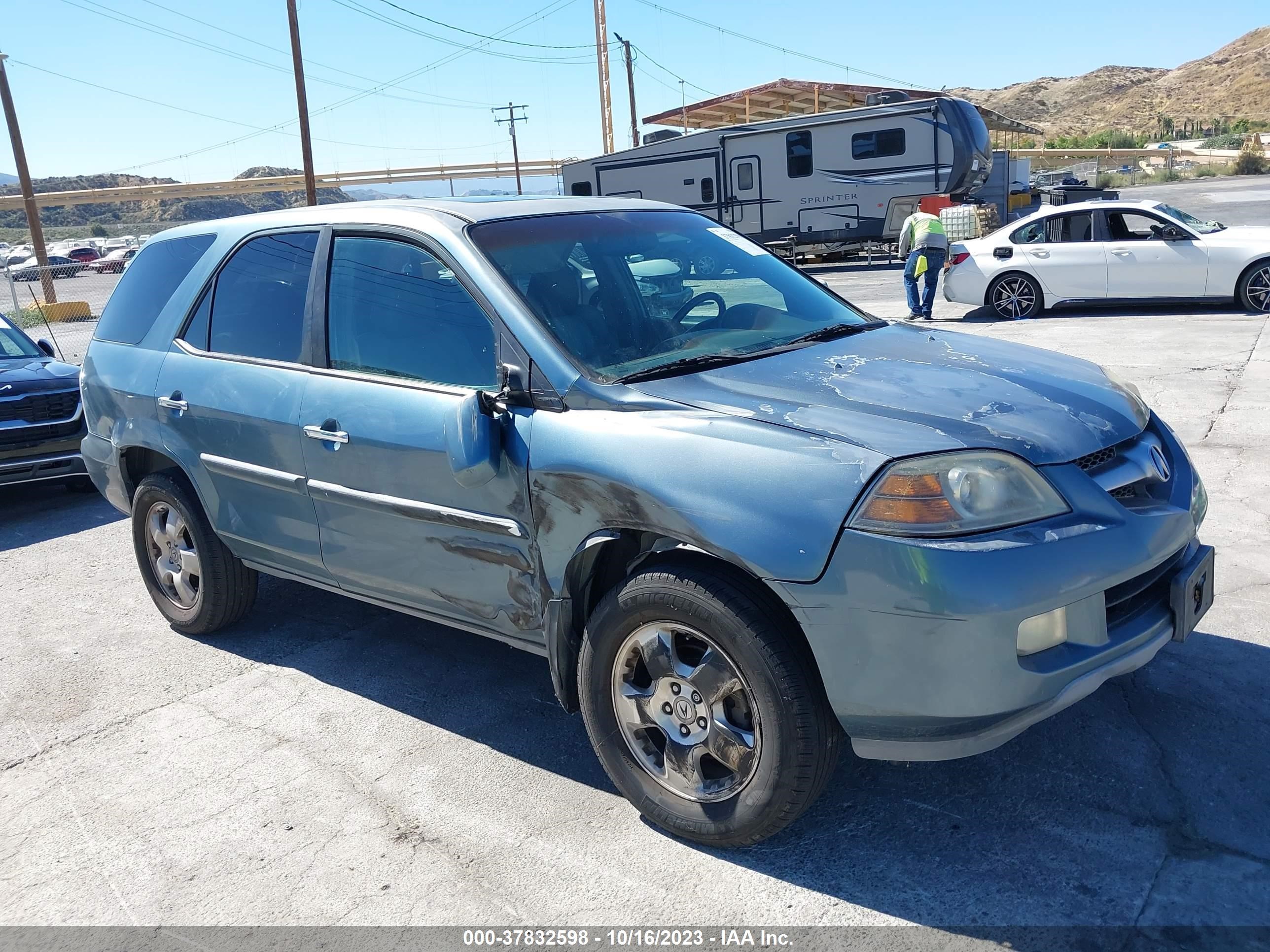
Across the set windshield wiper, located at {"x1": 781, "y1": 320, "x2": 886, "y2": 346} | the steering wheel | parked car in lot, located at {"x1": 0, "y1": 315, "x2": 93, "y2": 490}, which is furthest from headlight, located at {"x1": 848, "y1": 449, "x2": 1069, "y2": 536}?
parked car in lot, located at {"x1": 0, "y1": 315, "x2": 93, "y2": 490}

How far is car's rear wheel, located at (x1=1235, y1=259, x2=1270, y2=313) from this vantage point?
12.0 m

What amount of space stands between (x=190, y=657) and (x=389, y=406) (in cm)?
194

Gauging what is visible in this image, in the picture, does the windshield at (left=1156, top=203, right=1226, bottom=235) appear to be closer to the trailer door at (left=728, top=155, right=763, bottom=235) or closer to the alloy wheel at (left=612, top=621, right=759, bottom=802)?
the trailer door at (left=728, top=155, right=763, bottom=235)

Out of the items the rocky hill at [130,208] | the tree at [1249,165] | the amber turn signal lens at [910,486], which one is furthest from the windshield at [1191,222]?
the rocky hill at [130,208]

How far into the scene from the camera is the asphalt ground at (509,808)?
274 centimetres

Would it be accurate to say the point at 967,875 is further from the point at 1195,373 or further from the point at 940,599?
the point at 1195,373

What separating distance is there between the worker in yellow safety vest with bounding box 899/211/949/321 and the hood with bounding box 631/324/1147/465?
10.6 metres

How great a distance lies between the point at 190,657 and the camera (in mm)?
4703

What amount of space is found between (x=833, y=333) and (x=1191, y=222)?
428 inches

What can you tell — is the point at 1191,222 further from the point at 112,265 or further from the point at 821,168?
the point at 112,265

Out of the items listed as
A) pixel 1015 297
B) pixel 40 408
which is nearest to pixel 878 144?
pixel 1015 297

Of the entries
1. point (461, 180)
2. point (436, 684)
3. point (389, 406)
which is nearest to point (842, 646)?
point (389, 406)

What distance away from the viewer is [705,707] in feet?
9.53

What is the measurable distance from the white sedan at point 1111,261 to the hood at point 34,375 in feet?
34.4
